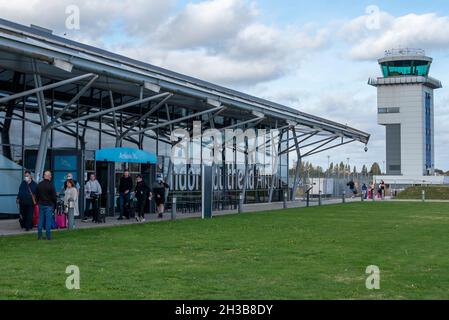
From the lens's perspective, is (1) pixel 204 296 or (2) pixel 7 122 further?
(2) pixel 7 122

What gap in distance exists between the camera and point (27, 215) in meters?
18.6

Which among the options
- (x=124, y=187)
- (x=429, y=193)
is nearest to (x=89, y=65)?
(x=124, y=187)

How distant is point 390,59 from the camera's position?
301ft

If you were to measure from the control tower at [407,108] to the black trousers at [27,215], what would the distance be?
7659cm

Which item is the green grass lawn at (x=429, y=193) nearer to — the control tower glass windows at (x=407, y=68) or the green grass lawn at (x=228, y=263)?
the green grass lawn at (x=228, y=263)

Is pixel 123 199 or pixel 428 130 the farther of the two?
pixel 428 130

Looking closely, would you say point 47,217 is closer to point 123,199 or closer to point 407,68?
point 123,199

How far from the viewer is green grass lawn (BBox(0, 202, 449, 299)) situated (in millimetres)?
8867

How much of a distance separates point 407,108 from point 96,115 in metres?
76.2

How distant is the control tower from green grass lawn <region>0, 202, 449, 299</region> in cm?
7463

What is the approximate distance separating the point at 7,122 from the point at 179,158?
11429mm

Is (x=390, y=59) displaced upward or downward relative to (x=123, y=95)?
upward
